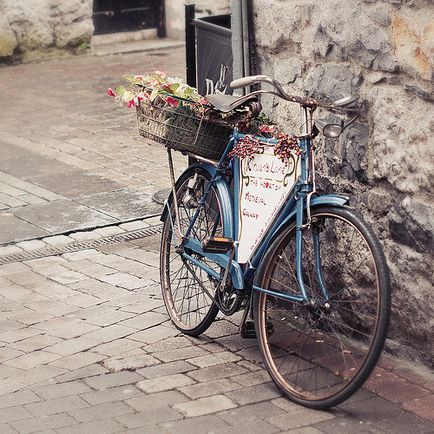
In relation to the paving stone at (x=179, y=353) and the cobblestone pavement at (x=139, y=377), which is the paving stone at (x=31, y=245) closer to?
the cobblestone pavement at (x=139, y=377)

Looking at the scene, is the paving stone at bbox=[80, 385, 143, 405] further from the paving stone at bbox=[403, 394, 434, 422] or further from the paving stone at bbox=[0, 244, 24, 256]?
the paving stone at bbox=[0, 244, 24, 256]

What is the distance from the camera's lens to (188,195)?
5391mm

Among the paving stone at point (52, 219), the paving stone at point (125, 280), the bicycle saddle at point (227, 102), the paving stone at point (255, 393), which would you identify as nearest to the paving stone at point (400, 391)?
the paving stone at point (255, 393)

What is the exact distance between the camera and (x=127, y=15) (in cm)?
1416

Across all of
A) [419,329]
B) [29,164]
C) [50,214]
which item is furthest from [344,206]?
[29,164]

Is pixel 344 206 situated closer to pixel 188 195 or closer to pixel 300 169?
pixel 300 169

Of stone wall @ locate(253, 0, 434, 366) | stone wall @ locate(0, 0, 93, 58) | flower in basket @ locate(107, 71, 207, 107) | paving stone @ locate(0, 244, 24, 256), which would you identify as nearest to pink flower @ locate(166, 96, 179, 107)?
flower in basket @ locate(107, 71, 207, 107)

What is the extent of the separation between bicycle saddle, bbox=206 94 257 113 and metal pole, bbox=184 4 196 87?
2302 millimetres

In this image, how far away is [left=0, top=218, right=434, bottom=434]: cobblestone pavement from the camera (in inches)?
170

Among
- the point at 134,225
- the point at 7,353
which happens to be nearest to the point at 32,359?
the point at 7,353

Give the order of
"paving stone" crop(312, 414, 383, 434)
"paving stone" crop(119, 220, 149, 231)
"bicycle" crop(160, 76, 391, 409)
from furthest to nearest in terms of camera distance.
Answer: "paving stone" crop(119, 220, 149, 231) → "bicycle" crop(160, 76, 391, 409) → "paving stone" crop(312, 414, 383, 434)

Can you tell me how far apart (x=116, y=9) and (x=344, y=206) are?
10.1 m

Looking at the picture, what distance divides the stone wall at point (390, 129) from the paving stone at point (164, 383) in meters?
0.90

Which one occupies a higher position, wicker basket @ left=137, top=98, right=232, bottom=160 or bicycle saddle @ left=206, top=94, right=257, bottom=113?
bicycle saddle @ left=206, top=94, right=257, bottom=113
